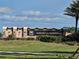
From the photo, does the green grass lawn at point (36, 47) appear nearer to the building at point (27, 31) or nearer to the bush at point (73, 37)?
the bush at point (73, 37)

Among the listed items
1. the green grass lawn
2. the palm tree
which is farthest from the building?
the green grass lawn

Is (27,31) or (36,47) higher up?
(27,31)

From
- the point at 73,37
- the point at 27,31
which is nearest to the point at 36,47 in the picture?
the point at 73,37

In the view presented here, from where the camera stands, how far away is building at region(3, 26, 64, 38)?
247 feet

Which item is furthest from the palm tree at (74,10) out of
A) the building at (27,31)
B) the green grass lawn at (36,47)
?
the green grass lawn at (36,47)

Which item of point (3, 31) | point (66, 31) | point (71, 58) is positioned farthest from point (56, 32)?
point (71, 58)

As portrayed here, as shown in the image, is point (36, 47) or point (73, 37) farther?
point (73, 37)

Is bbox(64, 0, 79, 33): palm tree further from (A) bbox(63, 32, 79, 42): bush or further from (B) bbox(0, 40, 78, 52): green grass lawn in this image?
(B) bbox(0, 40, 78, 52): green grass lawn

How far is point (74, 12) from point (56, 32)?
607 centimetres

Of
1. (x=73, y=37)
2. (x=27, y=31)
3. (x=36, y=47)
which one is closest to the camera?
(x=36, y=47)

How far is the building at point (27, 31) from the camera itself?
7544 cm

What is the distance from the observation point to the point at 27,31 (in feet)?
253

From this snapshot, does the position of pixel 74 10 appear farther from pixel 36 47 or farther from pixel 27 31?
pixel 36 47

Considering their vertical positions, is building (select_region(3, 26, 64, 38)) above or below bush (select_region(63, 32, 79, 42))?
above
